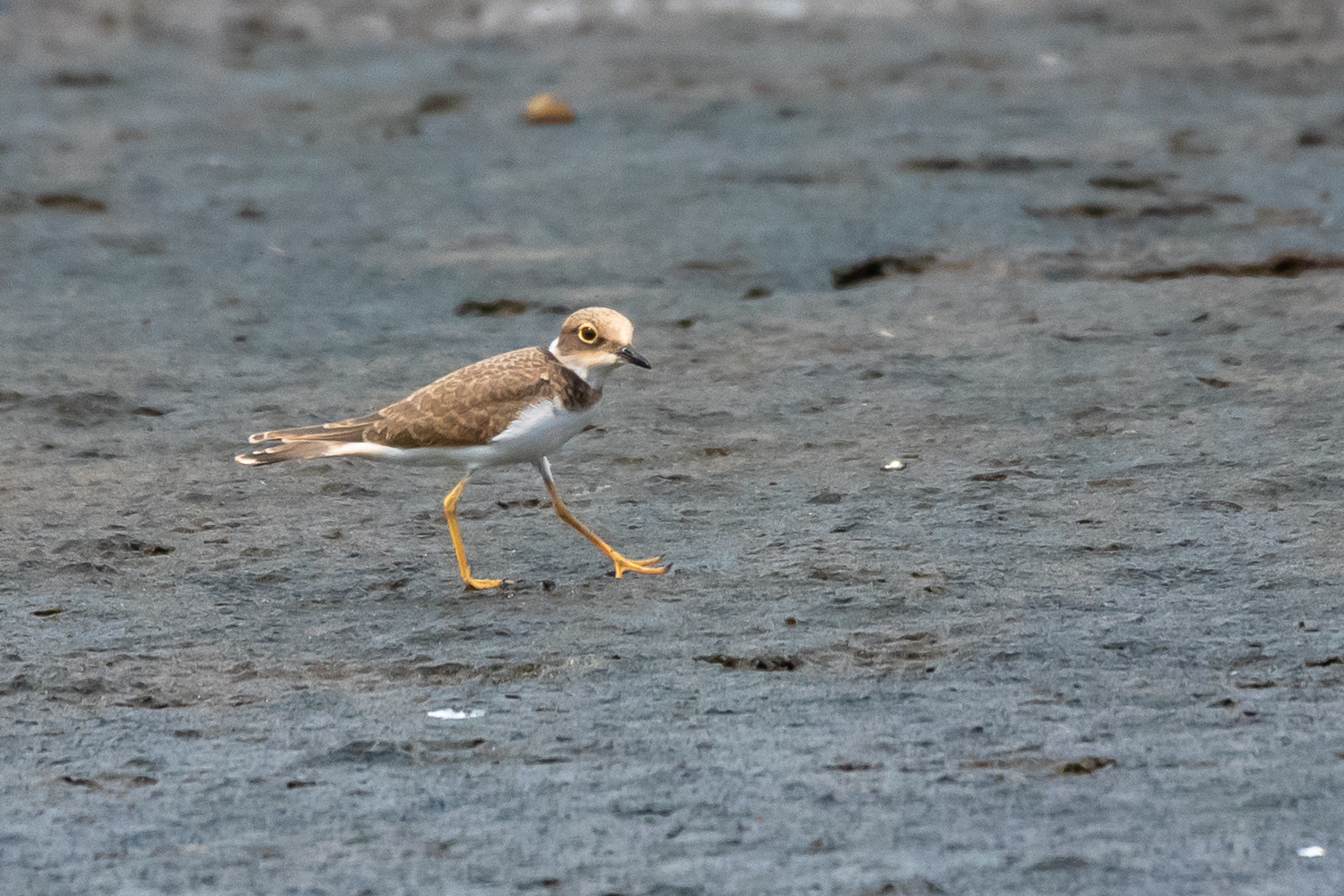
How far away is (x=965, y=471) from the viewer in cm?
596

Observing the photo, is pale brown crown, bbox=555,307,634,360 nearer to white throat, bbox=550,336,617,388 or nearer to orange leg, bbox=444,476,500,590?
white throat, bbox=550,336,617,388

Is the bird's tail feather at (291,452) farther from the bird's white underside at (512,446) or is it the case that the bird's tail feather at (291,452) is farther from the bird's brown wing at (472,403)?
the bird's brown wing at (472,403)

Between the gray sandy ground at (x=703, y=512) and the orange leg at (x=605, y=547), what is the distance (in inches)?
2.4

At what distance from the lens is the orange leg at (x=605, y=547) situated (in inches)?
203

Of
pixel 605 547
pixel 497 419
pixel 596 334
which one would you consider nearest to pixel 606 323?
pixel 596 334

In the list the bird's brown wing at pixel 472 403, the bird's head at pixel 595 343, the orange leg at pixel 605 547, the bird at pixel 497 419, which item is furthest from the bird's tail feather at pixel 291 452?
A: the bird's head at pixel 595 343

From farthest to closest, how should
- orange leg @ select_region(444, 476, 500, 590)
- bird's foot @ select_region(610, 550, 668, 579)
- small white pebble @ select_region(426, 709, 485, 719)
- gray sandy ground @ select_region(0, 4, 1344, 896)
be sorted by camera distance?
bird's foot @ select_region(610, 550, 668, 579), orange leg @ select_region(444, 476, 500, 590), small white pebble @ select_region(426, 709, 485, 719), gray sandy ground @ select_region(0, 4, 1344, 896)

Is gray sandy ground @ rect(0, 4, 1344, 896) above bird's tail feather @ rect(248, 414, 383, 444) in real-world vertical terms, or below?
below

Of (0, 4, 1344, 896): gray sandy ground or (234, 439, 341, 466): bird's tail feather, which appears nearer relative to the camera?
(0, 4, 1344, 896): gray sandy ground

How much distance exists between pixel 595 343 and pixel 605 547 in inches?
24.1

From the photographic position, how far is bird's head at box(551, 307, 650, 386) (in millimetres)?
5160

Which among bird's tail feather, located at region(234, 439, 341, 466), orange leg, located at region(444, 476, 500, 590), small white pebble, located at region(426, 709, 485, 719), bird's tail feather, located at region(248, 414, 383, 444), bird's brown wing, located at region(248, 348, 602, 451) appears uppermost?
bird's brown wing, located at region(248, 348, 602, 451)

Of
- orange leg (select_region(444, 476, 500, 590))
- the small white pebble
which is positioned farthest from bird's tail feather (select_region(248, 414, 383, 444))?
the small white pebble

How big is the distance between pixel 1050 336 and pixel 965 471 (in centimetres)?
177
